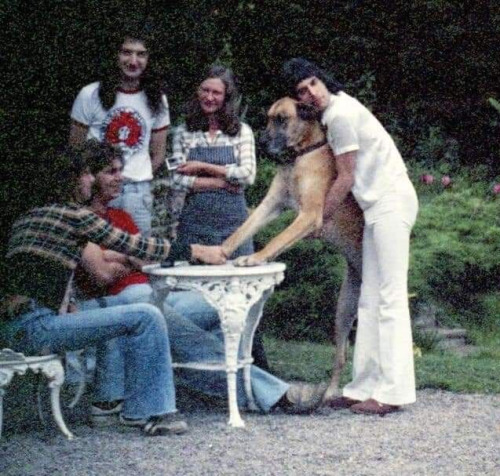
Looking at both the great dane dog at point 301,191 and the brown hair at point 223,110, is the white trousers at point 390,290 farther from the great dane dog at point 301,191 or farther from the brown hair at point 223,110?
the brown hair at point 223,110

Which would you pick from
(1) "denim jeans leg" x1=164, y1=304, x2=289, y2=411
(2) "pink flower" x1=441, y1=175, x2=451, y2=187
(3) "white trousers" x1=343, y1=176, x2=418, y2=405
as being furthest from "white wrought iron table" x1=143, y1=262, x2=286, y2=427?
(2) "pink flower" x1=441, y1=175, x2=451, y2=187

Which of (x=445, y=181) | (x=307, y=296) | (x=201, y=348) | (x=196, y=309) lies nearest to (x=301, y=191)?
(x=196, y=309)

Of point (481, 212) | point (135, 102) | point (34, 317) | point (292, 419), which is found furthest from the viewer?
point (481, 212)

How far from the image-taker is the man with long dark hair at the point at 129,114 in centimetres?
789

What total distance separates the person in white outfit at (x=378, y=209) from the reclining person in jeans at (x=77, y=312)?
107 centimetres

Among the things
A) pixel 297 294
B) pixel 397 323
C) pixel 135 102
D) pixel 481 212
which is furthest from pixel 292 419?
pixel 481 212

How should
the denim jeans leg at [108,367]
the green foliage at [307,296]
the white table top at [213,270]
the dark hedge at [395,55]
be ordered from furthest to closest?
1. the dark hedge at [395,55]
2. the green foliage at [307,296]
3. the denim jeans leg at [108,367]
4. the white table top at [213,270]

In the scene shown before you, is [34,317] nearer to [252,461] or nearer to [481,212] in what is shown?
[252,461]

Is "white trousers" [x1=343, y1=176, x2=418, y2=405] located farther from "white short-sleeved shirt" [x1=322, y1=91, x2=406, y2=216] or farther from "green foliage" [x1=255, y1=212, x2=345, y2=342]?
"green foliage" [x1=255, y1=212, x2=345, y2=342]

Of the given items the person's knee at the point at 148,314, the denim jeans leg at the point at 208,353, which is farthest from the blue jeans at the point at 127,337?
the denim jeans leg at the point at 208,353

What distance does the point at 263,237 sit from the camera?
10.3m

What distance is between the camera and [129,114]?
7.96m

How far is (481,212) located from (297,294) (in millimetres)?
2275

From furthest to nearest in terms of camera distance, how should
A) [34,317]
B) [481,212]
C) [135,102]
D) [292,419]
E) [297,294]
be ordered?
[481,212]
[297,294]
[135,102]
[292,419]
[34,317]
